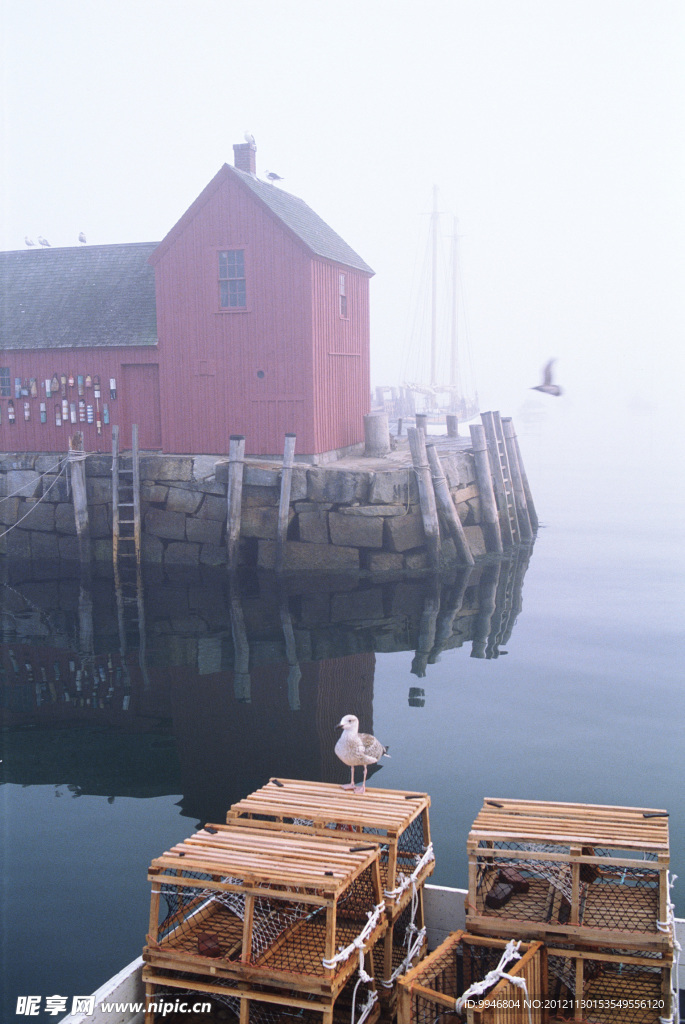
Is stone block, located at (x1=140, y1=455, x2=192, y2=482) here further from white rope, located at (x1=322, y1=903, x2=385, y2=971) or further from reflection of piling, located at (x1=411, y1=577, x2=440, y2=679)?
white rope, located at (x1=322, y1=903, x2=385, y2=971)

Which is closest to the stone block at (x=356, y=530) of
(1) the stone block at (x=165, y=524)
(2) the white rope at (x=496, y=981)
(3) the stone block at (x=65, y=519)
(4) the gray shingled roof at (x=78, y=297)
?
(1) the stone block at (x=165, y=524)

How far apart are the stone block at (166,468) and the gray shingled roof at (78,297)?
3.20m

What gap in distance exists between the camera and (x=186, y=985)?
17.4ft

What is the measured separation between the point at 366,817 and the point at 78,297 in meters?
21.1

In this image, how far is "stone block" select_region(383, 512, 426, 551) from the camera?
20234mm

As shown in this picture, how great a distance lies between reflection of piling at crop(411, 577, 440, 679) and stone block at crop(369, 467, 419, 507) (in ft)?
6.40

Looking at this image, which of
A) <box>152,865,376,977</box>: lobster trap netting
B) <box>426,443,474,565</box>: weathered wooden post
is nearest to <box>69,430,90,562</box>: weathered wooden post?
<box>426,443,474,565</box>: weathered wooden post

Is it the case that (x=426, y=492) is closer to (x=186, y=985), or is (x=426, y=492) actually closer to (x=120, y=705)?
(x=120, y=705)

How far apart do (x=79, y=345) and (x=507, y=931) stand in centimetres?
2015

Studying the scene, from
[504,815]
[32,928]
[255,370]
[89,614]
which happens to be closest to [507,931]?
[504,815]

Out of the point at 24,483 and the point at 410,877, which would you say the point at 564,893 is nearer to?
the point at 410,877

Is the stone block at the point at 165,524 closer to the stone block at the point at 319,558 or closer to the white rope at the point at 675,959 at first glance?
the stone block at the point at 319,558

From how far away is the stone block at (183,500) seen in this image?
2089cm

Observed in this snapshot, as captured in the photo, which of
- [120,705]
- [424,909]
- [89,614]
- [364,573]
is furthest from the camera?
[364,573]
